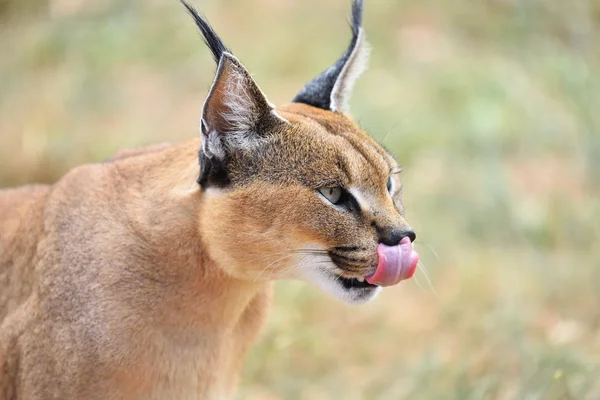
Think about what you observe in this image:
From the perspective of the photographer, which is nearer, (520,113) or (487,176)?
(487,176)

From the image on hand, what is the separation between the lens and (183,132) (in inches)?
296

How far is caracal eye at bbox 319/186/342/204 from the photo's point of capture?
3.13 m

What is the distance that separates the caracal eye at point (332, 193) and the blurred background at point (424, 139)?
6.12 ft

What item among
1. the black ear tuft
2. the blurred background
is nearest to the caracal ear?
the black ear tuft

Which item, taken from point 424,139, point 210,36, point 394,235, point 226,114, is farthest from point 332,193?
point 424,139

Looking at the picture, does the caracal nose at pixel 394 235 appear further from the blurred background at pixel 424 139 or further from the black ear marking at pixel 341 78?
the blurred background at pixel 424 139

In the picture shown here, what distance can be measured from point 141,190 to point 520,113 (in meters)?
5.13

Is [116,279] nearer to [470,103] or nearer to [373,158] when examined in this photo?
[373,158]

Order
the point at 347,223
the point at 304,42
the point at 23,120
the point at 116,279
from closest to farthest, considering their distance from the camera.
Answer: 1. the point at 347,223
2. the point at 116,279
3. the point at 23,120
4. the point at 304,42

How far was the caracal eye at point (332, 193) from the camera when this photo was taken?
3.13 meters

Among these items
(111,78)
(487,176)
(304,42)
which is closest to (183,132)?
(111,78)

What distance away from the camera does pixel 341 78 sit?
3.74 metres

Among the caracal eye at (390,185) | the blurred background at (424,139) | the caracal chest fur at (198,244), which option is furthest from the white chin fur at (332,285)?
the blurred background at (424,139)

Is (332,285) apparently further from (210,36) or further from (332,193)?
(210,36)
